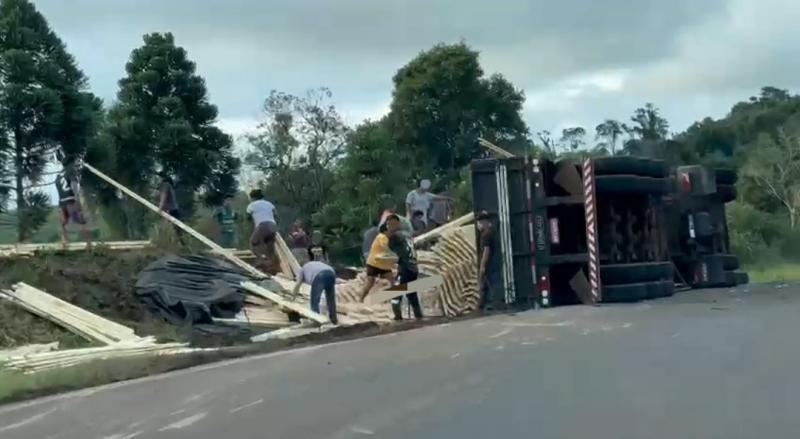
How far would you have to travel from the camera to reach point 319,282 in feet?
61.2

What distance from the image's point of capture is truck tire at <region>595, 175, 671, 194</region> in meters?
20.9

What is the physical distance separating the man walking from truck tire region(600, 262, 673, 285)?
6293 mm

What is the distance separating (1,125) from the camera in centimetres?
2575

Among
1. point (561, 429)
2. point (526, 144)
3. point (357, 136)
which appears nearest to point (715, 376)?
point (561, 429)

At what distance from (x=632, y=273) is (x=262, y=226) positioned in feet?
22.0

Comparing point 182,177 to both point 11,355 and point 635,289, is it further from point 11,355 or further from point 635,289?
point 11,355

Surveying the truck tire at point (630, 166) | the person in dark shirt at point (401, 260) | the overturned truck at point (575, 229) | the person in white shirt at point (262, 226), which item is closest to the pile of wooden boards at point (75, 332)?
the person in dark shirt at point (401, 260)

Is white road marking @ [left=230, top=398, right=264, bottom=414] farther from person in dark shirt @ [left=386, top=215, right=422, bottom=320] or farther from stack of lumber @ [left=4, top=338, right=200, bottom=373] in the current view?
person in dark shirt @ [left=386, top=215, right=422, bottom=320]

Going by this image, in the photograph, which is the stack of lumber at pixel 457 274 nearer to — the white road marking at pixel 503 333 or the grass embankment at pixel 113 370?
the grass embankment at pixel 113 370

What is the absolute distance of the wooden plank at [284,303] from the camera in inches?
752

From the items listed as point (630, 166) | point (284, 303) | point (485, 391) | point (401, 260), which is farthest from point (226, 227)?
point (485, 391)

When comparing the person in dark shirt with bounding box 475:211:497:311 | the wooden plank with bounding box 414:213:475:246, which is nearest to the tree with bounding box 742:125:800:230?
the wooden plank with bounding box 414:213:475:246

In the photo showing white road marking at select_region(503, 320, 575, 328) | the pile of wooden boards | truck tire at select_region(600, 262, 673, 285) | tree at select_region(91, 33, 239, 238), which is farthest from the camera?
tree at select_region(91, 33, 239, 238)

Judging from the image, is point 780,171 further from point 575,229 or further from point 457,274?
point 457,274
